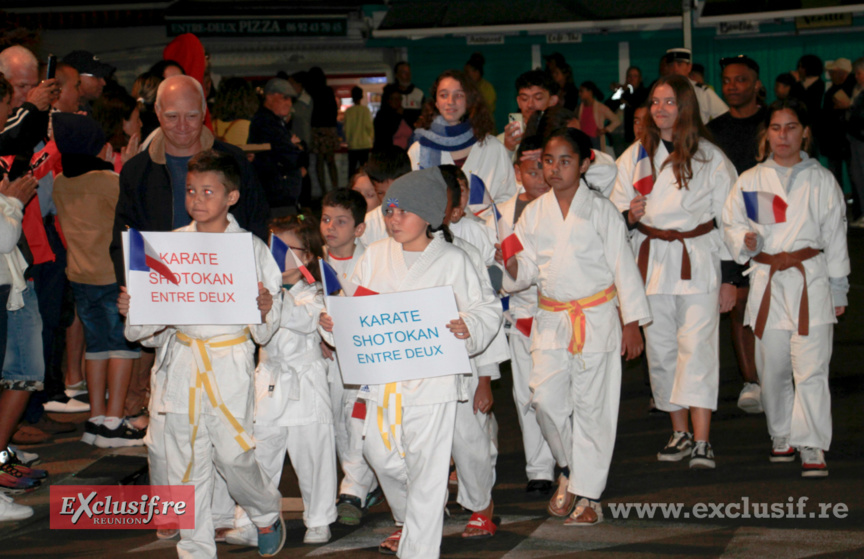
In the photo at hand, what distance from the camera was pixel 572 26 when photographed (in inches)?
696

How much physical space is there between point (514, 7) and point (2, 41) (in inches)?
486

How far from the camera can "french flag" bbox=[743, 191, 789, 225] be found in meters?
5.66

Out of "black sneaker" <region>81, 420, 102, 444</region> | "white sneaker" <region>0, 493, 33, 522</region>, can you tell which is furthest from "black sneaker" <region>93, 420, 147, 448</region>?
"white sneaker" <region>0, 493, 33, 522</region>

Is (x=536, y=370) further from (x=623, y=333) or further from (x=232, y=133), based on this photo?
(x=232, y=133)

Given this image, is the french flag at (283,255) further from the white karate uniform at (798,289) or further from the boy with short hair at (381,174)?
the white karate uniform at (798,289)

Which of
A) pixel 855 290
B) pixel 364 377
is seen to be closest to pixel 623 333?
pixel 364 377

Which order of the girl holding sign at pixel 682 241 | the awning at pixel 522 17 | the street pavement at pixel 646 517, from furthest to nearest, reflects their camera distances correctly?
the awning at pixel 522 17 < the girl holding sign at pixel 682 241 < the street pavement at pixel 646 517

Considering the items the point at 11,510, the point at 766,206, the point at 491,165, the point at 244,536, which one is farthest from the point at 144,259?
the point at 766,206

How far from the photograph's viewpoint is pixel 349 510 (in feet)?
A: 17.2

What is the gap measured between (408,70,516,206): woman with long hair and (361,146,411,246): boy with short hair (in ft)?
2.26

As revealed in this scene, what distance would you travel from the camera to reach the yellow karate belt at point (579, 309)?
16.7ft

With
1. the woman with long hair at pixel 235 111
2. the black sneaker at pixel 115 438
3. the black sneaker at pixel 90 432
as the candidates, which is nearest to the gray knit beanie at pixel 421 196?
the black sneaker at pixel 115 438

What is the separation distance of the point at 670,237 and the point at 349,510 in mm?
2456

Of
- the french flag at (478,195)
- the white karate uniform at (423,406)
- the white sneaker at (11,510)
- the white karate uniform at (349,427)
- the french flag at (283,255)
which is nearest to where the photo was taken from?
the white karate uniform at (423,406)
